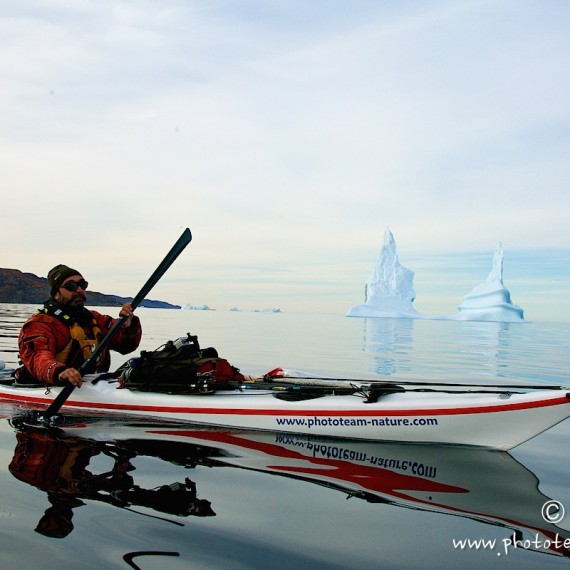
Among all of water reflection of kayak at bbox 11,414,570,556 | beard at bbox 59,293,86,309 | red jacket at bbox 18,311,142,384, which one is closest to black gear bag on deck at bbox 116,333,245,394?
water reflection of kayak at bbox 11,414,570,556

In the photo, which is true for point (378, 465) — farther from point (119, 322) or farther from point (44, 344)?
point (44, 344)

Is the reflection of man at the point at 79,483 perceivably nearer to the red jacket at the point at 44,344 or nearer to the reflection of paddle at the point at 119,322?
the reflection of paddle at the point at 119,322

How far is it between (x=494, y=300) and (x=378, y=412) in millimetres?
68133

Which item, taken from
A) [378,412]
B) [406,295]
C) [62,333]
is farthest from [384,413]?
[406,295]

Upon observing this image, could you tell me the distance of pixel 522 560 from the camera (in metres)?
3.38

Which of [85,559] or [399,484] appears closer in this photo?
[85,559]

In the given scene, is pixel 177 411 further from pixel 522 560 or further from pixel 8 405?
pixel 522 560

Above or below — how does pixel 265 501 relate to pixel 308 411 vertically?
below

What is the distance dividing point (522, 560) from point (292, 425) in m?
3.27

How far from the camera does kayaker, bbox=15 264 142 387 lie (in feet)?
23.6

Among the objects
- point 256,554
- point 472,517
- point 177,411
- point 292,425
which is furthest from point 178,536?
point 177,411

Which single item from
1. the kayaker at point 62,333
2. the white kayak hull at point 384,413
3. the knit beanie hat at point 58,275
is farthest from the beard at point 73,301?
the white kayak hull at point 384,413

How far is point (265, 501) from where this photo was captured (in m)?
4.30

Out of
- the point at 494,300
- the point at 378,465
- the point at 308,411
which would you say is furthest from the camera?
the point at 494,300
